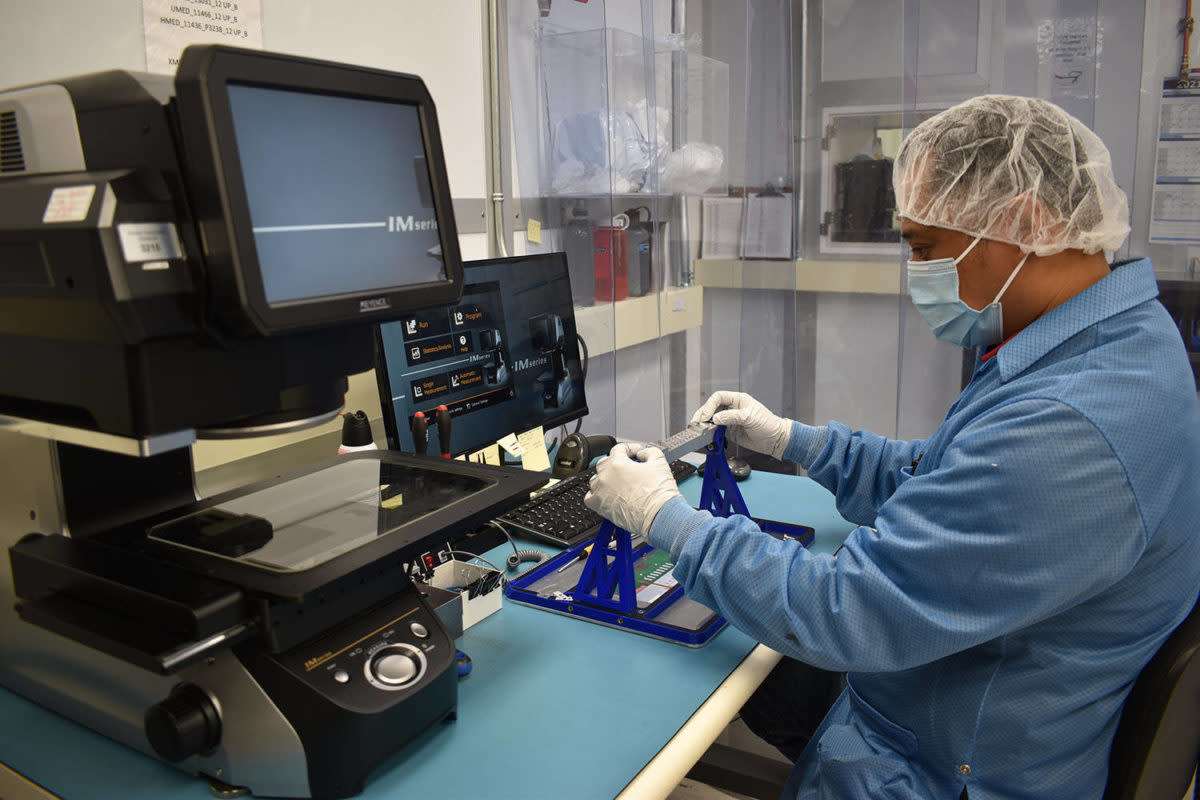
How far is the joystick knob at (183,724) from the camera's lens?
809 millimetres

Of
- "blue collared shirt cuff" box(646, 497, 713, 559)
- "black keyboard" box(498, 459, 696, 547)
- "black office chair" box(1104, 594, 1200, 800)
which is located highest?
"blue collared shirt cuff" box(646, 497, 713, 559)

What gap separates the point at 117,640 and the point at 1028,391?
41.2 inches

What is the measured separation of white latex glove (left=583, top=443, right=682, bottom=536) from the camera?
119cm

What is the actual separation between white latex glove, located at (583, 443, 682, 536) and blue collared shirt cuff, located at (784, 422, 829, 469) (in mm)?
468

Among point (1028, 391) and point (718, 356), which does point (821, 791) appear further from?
point (718, 356)

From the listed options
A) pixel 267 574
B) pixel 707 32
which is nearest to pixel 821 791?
pixel 267 574

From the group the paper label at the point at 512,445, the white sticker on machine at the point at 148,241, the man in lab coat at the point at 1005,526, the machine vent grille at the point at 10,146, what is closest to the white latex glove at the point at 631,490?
the man in lab coat at the point at 1005,526

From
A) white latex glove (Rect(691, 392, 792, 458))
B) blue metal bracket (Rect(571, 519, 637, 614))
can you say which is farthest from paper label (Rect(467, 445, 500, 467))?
blue metal bracket (Rect(571, 519, 637, 614))

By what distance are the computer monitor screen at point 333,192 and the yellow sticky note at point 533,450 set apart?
90 cm

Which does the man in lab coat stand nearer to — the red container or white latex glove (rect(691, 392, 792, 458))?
white latex glove (rect(691, 392, 792, 458))

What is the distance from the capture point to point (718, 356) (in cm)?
319

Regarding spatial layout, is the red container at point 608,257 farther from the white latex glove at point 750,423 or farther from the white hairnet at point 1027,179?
the white hairnet at point 1027,179

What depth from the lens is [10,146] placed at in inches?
32.4

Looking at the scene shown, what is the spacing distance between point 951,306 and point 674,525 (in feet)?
1.73
